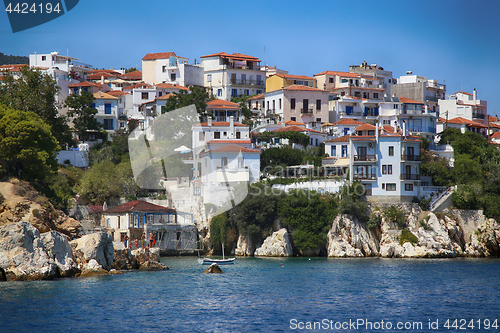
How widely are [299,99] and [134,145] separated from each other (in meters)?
22.7

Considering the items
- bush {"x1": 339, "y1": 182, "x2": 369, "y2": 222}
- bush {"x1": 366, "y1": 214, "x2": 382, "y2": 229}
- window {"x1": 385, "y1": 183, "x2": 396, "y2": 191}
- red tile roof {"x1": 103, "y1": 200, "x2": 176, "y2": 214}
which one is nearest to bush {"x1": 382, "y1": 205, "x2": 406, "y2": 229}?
bush {"x1": 366, "y1": 214, "x2": 382, "y2": 229}

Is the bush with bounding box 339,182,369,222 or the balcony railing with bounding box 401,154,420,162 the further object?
the balcony railing with bounding box 401,154,420,162

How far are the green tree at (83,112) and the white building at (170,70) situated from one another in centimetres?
1868

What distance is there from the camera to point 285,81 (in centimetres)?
7819

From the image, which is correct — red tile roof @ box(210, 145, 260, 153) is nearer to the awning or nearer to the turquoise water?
the awning

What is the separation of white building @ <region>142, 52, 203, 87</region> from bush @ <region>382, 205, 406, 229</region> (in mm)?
43102

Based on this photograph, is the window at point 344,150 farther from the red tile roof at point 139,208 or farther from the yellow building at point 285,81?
the red tile roof at point 139,208

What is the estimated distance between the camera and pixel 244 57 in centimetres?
8962

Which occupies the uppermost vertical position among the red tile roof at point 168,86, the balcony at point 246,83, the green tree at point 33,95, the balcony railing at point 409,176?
the balcony at point 246,83

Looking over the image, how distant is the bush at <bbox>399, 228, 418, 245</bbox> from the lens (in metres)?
49.9

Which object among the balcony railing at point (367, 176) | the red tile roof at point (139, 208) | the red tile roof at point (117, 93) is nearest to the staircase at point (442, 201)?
the balcony railing at point (367, 176)

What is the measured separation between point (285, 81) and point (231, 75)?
455 inches

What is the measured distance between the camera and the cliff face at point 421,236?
49.9 m

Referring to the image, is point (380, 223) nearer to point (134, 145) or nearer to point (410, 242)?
point (410, 242)
